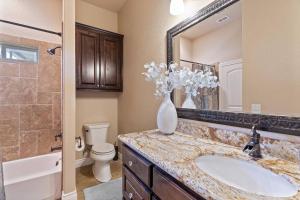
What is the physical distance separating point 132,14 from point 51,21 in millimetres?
1227

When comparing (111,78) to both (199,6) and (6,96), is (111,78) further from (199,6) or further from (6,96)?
(199,6)

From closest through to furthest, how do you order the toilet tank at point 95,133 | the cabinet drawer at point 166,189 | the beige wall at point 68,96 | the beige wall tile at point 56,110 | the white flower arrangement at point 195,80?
1. the cabinet drawer at point 166,189
2. the white flower arrangement at point 195,80
3. the beige wall at point 68,96
4. the beige wall tile at point 56,110
5. the toilet tank at point 95,133

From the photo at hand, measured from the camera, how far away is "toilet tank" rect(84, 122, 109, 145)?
253 cm

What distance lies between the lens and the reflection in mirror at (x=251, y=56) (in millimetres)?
841

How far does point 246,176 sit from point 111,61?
241cm

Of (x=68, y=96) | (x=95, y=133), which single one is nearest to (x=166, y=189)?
(x=68, y=96)

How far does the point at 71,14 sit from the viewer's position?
1.72 meters

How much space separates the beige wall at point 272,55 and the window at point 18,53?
256 cm

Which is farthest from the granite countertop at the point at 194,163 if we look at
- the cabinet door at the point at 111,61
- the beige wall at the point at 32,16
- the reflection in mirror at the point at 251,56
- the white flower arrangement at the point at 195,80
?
the beige wall at the point at 32,16

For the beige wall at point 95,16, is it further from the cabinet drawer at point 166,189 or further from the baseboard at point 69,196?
the cabinet drawer at point 166,189

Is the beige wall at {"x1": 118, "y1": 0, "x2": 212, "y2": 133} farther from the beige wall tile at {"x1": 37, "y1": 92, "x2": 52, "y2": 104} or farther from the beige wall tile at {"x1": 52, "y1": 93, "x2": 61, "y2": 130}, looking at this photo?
the beige wall tile at {"x1": 37, "y1": 92, "x2": 52, "y2": 104}

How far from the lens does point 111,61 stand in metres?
2.67

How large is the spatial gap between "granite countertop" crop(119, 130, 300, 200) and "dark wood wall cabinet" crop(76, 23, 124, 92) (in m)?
1.52

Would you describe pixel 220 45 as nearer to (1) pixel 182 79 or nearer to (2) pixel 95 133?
(1) pixel 182 79
